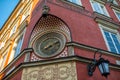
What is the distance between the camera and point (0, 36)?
18.1 m

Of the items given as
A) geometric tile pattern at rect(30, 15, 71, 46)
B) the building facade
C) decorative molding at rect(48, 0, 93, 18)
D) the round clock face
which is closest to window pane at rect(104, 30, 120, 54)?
the building facade

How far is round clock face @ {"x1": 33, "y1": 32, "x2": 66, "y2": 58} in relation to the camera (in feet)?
26.2

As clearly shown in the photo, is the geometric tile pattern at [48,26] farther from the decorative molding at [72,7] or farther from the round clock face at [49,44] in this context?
the decorative molding at [72,7]

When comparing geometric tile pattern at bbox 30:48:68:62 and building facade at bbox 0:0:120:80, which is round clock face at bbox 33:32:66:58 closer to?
building facade at bbox 0:0:120:80

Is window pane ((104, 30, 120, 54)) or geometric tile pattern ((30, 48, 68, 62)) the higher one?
window pane ((104, 30, 120, 54))

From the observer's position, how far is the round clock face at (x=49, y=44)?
26.2 ft

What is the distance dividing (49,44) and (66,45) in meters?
1.01

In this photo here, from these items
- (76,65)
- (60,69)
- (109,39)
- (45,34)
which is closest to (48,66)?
(60,69)

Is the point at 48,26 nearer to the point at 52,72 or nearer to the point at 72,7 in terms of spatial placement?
the point at 72,7

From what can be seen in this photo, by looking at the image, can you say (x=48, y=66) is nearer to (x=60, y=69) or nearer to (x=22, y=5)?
(x=60, y=69)

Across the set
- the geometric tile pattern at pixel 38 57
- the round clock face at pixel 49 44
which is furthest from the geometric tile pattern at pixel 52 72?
the round clock face at pixel 49 44

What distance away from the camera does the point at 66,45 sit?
7914 millimetres

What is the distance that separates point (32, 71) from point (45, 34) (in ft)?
7.51

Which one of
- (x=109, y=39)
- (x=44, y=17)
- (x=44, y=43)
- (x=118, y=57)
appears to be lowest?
(x=118, y=57)
